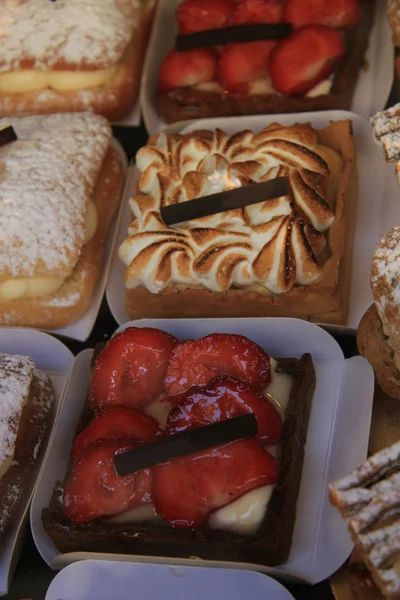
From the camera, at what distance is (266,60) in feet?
7.96

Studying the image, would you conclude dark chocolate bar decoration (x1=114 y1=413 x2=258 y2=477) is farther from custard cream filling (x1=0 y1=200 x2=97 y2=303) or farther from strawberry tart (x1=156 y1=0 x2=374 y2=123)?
strawberry tart (x1=156 y1=0 x2=374 y2=123)

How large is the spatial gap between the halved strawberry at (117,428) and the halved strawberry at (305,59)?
126 centimetres

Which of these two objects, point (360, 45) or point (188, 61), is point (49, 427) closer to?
point (188, 61)

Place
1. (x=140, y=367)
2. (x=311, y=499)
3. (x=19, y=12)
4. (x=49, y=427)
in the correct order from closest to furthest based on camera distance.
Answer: (x=311, y=499) < (x=140, y=367) < (x=49, y=427) < (x=19, y=12)

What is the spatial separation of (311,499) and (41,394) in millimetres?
779

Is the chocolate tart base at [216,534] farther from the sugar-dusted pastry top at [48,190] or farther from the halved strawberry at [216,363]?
the sugar-dusted pastry top at [48,190]

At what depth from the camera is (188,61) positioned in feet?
8.17

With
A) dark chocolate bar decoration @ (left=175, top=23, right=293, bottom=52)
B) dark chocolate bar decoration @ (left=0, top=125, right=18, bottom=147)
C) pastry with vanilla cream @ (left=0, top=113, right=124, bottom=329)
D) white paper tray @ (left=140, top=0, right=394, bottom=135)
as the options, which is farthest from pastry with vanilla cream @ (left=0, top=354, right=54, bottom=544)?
dark chocolate bar decoration @ (left=175, top=23, right=293, bottom=52)

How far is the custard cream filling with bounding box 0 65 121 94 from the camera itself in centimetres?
253

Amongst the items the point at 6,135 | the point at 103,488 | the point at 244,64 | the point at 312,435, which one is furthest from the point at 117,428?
the point at 244,64

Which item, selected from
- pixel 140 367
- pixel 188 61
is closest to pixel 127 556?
pixel 140 367

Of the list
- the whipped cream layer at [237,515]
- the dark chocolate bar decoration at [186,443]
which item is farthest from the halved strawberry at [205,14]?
the whipped cream layer at [237,515]

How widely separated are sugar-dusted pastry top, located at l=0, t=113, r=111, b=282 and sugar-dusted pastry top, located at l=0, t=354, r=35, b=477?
328 millimetres

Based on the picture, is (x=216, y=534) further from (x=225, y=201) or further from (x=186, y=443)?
(x=225, y=201)
